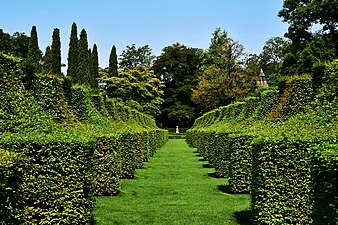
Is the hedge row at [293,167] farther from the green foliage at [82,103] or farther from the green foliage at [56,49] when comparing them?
the green foliage at [56,49]

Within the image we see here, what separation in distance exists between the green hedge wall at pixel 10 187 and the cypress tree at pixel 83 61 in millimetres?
50130

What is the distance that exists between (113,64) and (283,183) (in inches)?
2271

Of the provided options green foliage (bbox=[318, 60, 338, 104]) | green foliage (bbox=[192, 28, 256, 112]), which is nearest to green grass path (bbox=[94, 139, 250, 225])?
green foliage (bbox=[318, 60, 338, 104])

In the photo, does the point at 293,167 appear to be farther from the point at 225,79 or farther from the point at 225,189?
the point at 225,79

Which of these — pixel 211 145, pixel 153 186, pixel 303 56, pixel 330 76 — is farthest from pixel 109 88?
pixel 330 76

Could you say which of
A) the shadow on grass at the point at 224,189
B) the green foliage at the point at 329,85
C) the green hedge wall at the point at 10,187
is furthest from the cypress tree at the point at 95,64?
the green hedge wall at the point at 10,187

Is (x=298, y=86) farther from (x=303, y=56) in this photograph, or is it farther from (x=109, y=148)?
(x=303, y=56)

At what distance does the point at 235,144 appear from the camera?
11828mm

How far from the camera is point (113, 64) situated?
2532 inches

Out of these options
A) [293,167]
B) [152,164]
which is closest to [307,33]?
[152,164]

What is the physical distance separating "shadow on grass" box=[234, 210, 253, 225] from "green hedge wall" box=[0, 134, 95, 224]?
3.06m

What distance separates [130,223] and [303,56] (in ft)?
101

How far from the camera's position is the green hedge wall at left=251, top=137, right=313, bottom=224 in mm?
7707

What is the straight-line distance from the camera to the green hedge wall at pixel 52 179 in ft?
22.9
